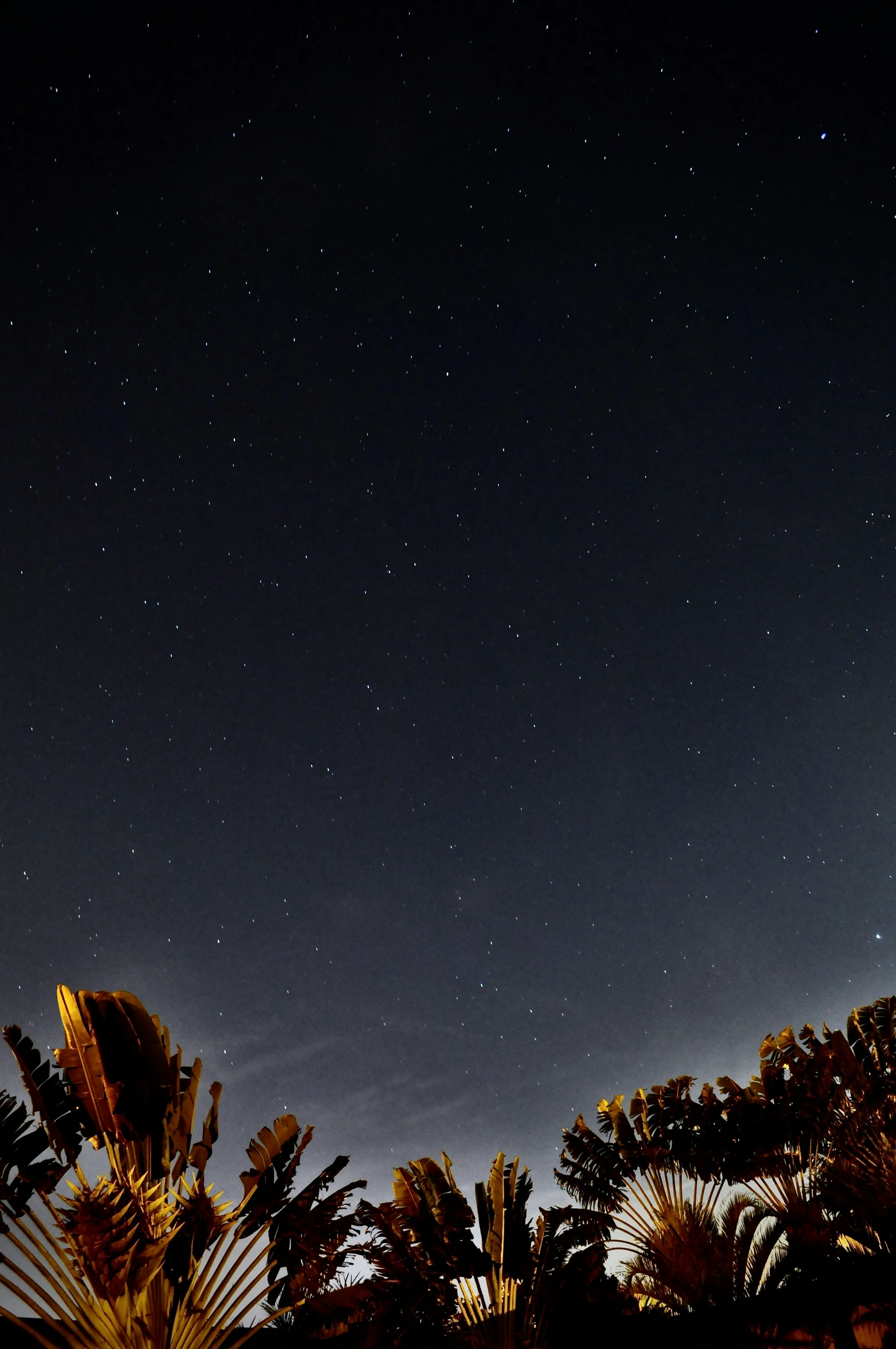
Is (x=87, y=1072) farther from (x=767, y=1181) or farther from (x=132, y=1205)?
(x=767, y=1181)

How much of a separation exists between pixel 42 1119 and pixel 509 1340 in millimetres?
9094

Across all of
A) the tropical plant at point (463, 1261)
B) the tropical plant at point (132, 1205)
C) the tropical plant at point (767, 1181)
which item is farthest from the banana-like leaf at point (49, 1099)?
the tropical plant at point (767, 1181)

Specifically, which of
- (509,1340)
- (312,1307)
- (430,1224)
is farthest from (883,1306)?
(312,1307)

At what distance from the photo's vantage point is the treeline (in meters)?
8.83

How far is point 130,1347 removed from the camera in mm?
8953

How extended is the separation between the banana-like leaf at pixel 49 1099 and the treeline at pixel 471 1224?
25 mm

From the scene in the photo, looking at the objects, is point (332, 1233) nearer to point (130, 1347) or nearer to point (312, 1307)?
point (130, 1347)

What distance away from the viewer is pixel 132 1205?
25.2 ft

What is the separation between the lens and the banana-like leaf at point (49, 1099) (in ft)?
32.1

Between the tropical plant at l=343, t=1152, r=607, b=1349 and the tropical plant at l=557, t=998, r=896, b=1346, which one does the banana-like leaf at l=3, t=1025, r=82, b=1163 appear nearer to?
the tropical plant at l=343, t=1152, r=607, b=1349

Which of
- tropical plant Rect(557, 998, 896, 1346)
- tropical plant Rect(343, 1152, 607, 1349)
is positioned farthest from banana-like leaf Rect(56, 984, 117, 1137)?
tropical plant Rect(557, 998, 896, 1346)

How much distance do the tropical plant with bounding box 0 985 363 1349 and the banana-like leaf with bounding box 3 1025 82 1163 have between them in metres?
0.01

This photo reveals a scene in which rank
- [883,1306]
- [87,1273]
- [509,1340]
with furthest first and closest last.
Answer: [883,1306]
[509,1340]
[87,1273]

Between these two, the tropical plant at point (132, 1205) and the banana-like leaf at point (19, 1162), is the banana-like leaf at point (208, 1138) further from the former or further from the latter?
the banana-like leaf at point (19, 1162)
